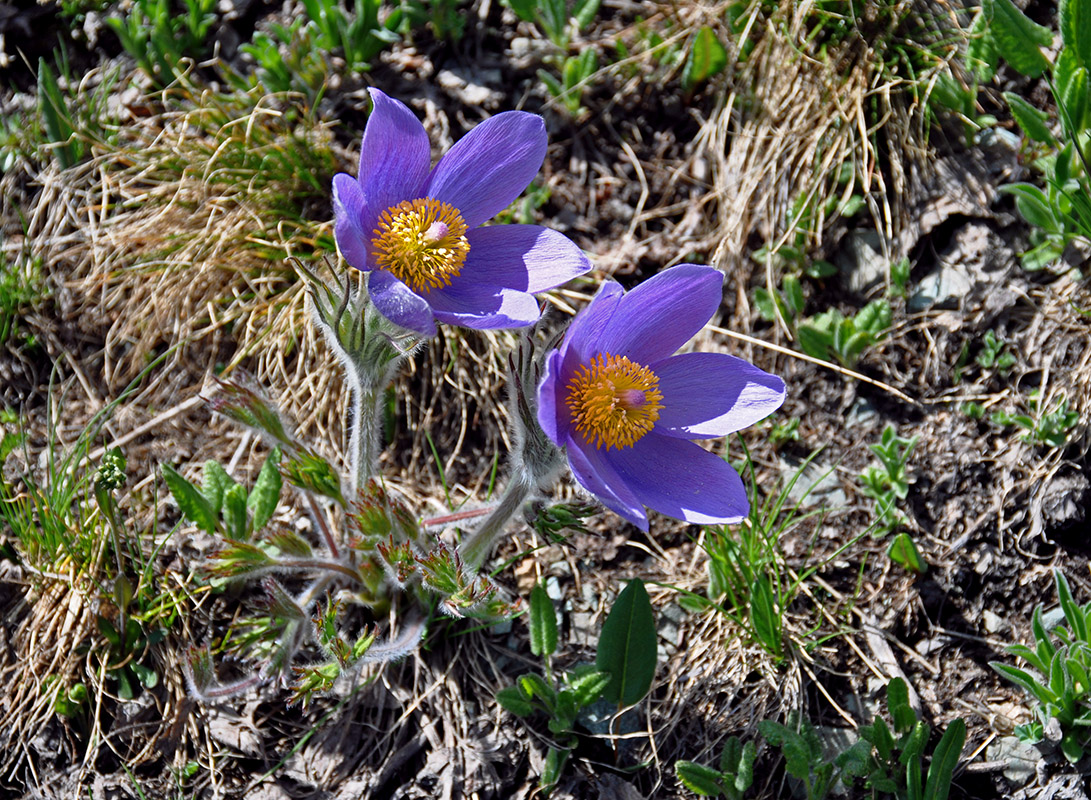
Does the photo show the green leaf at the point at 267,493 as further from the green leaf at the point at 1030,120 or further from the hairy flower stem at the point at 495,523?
the green leaf at the point at 1030,120

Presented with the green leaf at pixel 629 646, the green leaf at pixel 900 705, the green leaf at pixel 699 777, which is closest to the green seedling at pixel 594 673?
the green leaf at pixel 629 646

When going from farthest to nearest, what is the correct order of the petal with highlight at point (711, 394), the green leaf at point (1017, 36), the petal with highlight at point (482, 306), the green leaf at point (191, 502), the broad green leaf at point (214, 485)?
the green leaf at point (1017, 36) < the broad green leaf at point (214, 485) < the green leaf at point (191, 502) < the petal with highlight at point (711, 394) < the petal with highlight at point (482, 306)

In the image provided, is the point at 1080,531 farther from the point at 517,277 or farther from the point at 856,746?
the point at 517,277

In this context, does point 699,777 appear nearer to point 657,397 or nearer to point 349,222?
point 657,397

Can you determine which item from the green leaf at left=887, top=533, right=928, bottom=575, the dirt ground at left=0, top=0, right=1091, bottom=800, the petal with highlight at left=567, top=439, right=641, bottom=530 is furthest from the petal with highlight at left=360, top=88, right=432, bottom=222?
the green leaf at left=887, top=533, right=928, bottom=575

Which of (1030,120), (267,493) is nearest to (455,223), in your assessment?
(267,493)

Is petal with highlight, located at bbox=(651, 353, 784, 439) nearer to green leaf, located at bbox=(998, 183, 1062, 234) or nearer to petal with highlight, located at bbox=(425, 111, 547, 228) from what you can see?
petal with highlight, located at bbox=(425, 111, 547, 228)
